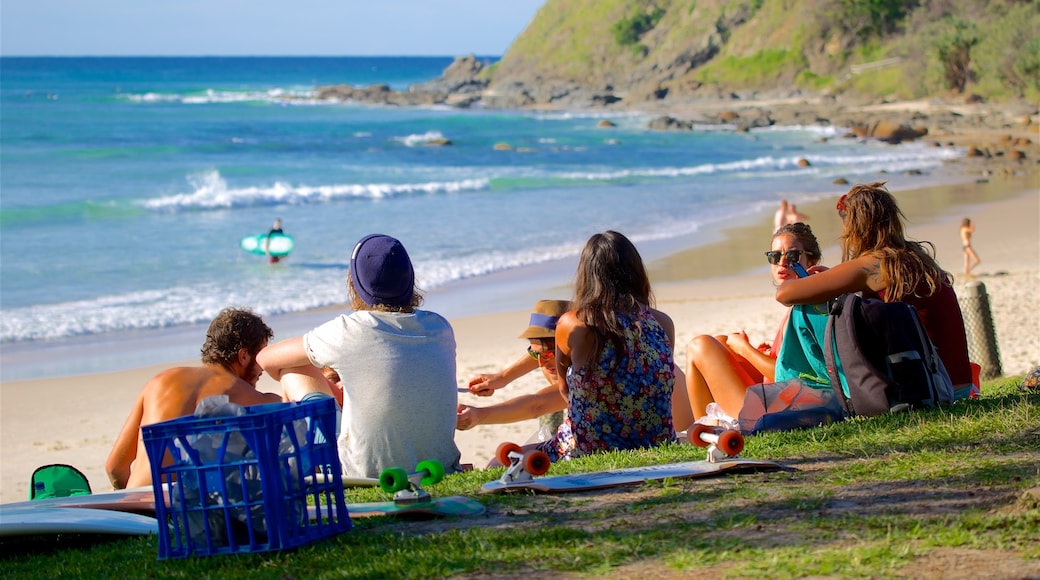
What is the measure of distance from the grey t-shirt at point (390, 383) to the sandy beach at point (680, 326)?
9.89 ft

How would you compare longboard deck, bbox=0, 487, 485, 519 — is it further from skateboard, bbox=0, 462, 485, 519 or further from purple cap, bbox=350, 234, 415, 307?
purple cap, bbox=350, 234, 415, 307

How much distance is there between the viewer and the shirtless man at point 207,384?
16.2 ft

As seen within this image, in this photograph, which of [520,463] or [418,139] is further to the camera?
[418,139]

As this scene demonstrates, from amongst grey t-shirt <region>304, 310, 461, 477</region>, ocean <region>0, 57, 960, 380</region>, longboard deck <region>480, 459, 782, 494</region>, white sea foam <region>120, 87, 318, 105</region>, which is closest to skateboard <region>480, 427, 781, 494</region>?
longboard deck <region>480, 459, 782, 494</region>

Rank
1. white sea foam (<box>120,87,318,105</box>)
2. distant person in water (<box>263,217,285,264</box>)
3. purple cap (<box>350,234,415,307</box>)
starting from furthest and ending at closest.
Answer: white sea foam (<box>120,87,318,105</box>)
distant person in water (<box>263,217,285,264</box>)
purple cap (<box>350,234,415,307</box>)

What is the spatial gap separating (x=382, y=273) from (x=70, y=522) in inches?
58.9

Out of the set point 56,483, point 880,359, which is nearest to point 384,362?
point 56,483

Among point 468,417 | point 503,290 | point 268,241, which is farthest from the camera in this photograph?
point 268,241

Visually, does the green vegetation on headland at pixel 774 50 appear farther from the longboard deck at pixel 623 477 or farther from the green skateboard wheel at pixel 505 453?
the green skateboard wheel at pixel 505 453

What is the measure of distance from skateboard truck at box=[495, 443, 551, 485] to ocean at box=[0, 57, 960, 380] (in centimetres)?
845

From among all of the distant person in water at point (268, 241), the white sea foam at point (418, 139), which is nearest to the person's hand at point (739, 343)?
the distant person in water at point (268, 241)

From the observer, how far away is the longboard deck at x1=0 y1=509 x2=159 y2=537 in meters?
3.99

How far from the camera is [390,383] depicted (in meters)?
4.61

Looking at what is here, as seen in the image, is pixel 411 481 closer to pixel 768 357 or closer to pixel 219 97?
pixel 768 357
